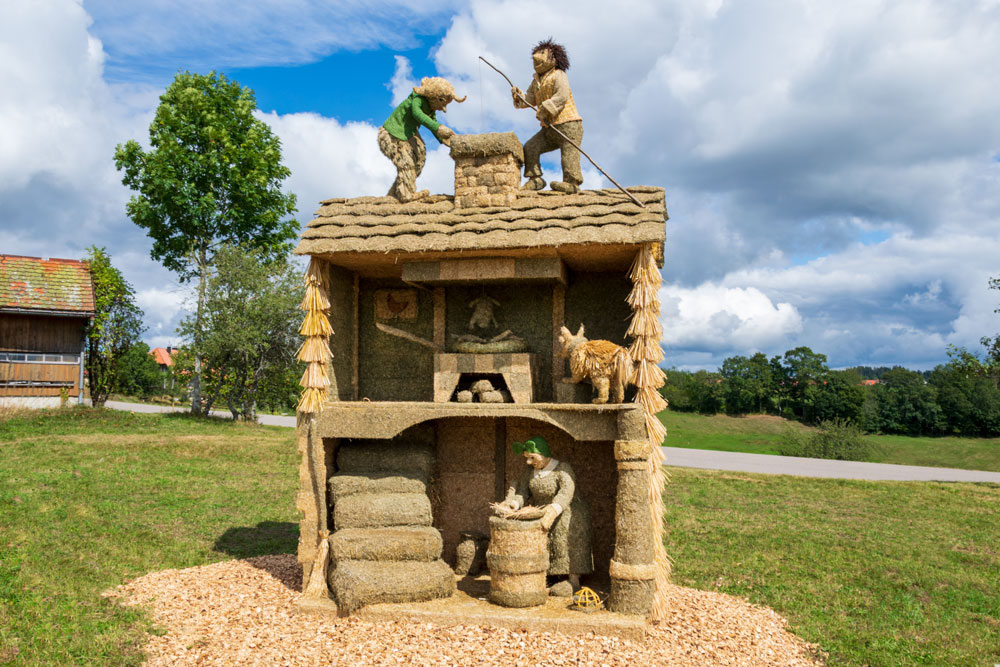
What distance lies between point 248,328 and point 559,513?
17.1 metres

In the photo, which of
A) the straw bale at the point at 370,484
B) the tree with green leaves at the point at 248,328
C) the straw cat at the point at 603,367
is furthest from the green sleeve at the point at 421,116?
the tree with green leaves at the point at 248,328

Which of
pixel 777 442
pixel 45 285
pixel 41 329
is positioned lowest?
pixel 777 442

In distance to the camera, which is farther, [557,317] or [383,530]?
[557,317]

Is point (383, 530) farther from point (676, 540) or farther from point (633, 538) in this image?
point (676, 540)

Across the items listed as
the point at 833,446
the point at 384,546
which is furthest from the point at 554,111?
the point at 833,446

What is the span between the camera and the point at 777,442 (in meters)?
26.8

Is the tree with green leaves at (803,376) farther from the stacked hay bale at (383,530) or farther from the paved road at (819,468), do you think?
the stacked hay bale at (383,530)

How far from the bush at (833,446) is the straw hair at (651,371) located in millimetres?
19479

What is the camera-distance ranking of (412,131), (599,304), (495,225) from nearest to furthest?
(495,225), (599,304), (412,131)

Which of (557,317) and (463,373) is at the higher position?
(557,317)

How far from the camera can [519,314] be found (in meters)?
A: 7.88

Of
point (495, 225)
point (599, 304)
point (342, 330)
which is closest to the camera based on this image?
point (495, 225)

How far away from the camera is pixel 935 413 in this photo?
31.8m

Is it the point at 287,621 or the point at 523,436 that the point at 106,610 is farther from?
the point at 523,436
